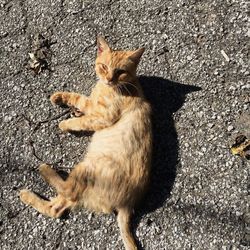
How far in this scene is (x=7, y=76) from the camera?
14.0ft

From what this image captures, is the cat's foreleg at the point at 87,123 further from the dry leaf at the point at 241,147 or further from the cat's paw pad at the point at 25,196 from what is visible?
the dry leaf at the point at 241,147

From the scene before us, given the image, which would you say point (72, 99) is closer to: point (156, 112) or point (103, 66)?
point (103, 66)

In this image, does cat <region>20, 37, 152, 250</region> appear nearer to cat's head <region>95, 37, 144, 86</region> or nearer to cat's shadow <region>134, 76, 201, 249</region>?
cat's head <region>95, 37, 144, 86</region>

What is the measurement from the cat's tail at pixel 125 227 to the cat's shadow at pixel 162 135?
11cm

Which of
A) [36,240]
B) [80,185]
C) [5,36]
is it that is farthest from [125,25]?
[36,240]

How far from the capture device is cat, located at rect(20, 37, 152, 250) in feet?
11.4

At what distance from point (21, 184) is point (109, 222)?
33.8 inches

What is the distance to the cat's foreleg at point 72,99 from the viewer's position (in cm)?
389

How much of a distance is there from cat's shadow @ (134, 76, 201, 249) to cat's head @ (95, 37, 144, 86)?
36 cm

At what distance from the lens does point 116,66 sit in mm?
3680

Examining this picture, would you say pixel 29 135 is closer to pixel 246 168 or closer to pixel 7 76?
pixel 7 76

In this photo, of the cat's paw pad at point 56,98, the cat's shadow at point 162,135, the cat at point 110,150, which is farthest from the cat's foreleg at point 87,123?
the cat's shadow at point 162,135

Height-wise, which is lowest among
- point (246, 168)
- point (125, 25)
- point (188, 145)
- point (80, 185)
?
point (246, 168)

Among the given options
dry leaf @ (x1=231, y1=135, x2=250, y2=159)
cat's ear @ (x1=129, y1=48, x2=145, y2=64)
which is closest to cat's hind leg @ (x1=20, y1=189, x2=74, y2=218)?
cat's ear @ (x1=129, y1=48, x2=145, y2=64)
